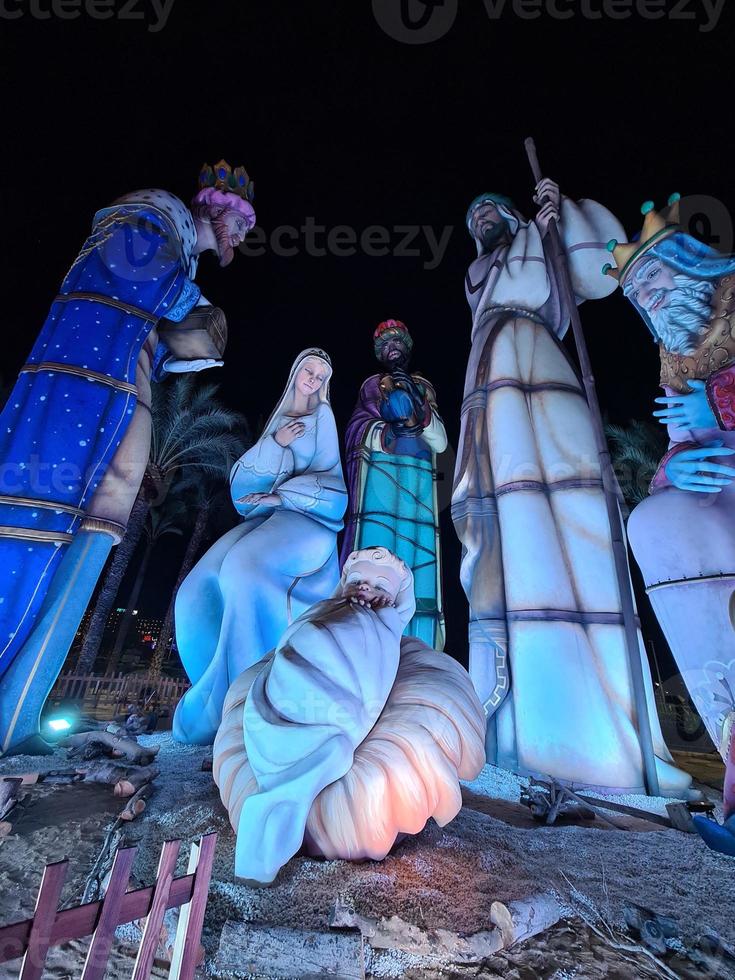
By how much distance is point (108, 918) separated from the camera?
1.00m

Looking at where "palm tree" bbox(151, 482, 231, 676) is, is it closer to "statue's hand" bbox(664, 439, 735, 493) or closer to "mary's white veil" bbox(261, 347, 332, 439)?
"mary's white veil" bbox(261, 347, 332, 439)

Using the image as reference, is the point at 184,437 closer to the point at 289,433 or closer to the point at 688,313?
the point at 289,433

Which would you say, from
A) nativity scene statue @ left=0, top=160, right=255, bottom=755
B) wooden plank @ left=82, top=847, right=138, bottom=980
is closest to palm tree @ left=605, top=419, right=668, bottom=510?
nativity scene statue @ left=0, top=160, right=255, bottom=755

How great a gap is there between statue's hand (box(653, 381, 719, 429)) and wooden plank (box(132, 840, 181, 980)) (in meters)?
3.15

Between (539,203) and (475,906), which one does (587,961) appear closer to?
(475,906)

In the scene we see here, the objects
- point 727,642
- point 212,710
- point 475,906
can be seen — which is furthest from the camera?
point 212,710

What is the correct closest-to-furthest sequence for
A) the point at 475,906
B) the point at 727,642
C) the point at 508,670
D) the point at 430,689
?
the point at 475,906, the point at 430,689, the point at 727,642, the point at 508,670

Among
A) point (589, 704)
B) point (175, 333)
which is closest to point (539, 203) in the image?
point (175, 333)

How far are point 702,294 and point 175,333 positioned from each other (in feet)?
13.6

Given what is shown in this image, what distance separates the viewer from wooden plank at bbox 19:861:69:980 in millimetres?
888

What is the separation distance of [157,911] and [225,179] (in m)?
5.68

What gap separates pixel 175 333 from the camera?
4.39 m

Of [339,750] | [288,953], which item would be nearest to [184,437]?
[339,750]

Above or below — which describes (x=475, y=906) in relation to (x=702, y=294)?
below
